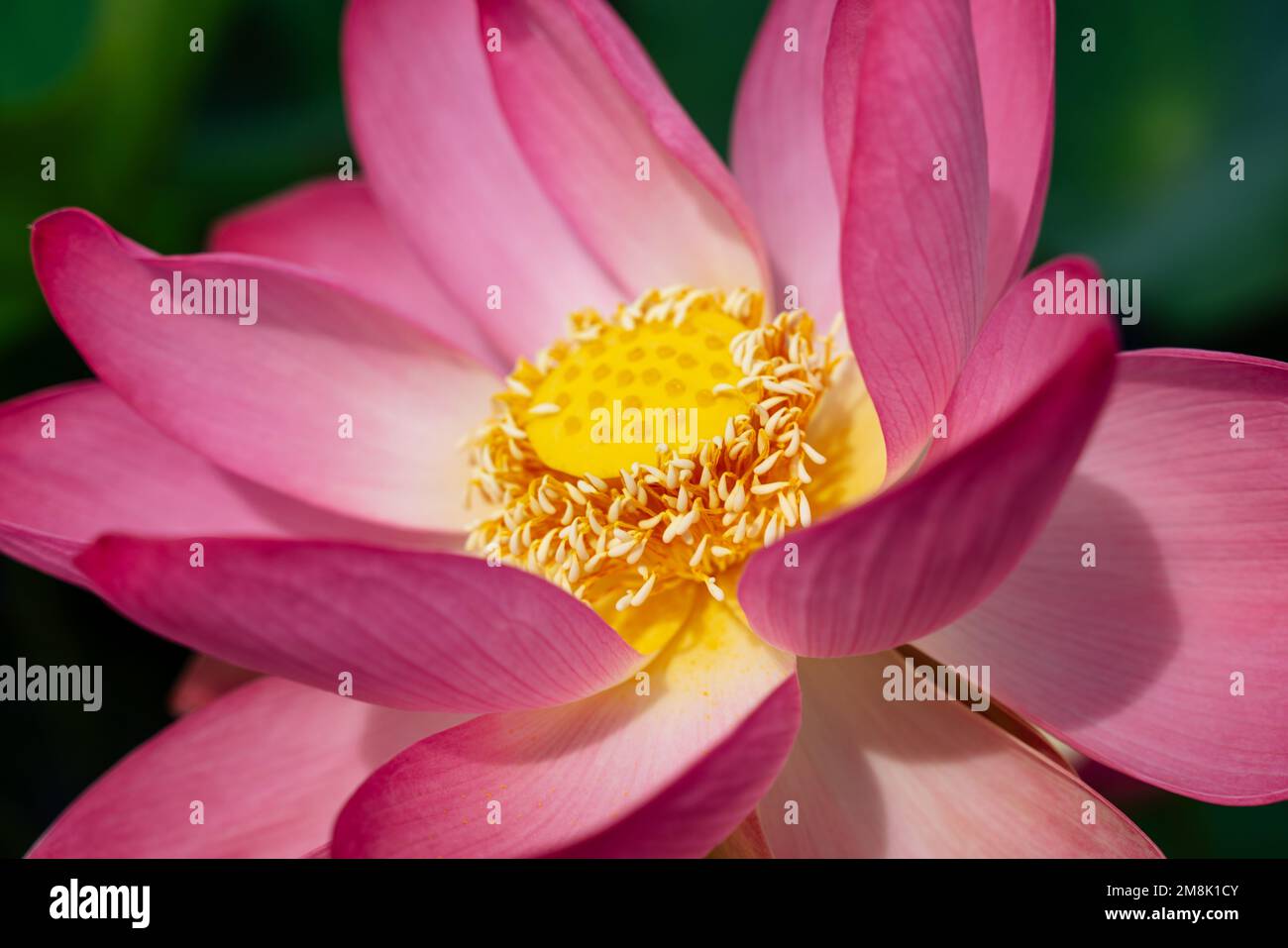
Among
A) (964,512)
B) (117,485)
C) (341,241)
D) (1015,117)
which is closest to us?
(964,512)

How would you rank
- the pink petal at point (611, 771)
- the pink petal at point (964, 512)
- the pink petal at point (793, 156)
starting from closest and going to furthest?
the pink petal at point (964, 512) < the pink petal at point (611, 771) < the pink petal at point (793, 156)

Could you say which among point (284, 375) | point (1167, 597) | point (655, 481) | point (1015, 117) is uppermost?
point (1015, 117)

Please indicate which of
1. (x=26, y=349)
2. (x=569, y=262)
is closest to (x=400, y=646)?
(x=569, y=262)

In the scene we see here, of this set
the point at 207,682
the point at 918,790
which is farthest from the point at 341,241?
the point at 918,790

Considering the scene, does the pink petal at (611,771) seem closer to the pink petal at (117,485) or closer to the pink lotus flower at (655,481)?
the pink lotus flower at (655,481)

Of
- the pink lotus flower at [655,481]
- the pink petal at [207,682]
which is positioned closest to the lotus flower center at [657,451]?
the pink lotus flower at [655,481]

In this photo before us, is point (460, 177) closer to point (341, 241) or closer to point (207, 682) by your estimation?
point (341, 241)

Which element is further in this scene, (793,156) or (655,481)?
(793,156)
